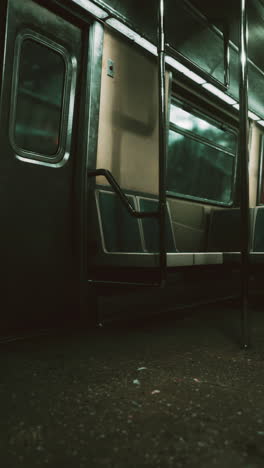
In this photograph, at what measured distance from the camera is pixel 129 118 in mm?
3379

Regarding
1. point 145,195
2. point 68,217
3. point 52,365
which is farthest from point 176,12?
point 52,365

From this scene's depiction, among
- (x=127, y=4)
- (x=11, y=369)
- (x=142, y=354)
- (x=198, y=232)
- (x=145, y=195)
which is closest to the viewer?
(x=11, y=369)

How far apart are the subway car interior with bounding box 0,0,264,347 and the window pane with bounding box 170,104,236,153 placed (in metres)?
0.03

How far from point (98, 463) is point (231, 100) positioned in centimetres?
433

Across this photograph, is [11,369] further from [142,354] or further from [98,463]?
[98,463]

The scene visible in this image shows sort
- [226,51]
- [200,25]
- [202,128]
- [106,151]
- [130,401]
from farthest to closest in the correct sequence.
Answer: [202,128]
[226,51]
[200,25]
[106,151]
[130,401]

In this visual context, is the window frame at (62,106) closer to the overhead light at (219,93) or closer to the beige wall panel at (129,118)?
the beige wall panel at (129,118)

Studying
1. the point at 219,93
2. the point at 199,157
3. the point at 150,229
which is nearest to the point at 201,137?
the point at 199,157

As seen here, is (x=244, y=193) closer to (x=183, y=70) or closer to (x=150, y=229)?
(x=150, y=229)

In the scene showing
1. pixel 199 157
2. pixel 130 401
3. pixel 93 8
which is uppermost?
pixel 93 8

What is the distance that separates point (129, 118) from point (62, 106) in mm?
759

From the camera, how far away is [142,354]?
2.27 metres

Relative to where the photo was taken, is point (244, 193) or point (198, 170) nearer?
point (244, 193)

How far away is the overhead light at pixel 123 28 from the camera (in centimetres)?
300
